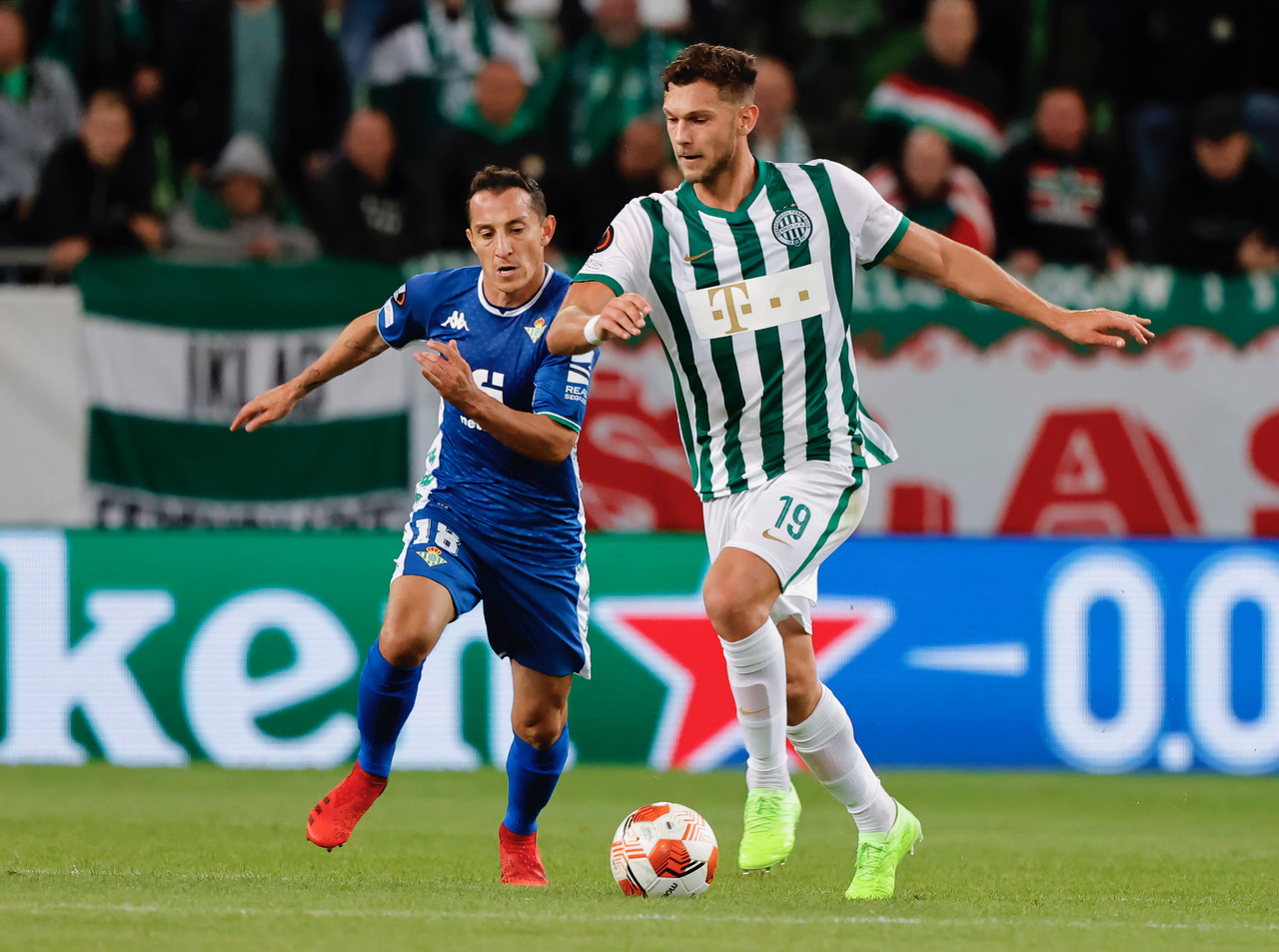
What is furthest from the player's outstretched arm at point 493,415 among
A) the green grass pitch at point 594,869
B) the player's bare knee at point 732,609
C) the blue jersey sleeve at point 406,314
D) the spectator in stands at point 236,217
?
the spectator in stands at point 236,217

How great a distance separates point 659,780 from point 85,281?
4.04 metres

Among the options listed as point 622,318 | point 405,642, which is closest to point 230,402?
point 405,642

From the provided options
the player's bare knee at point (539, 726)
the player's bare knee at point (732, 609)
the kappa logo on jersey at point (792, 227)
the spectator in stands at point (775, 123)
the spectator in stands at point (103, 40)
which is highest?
the spectator in stands at point (103, 40)

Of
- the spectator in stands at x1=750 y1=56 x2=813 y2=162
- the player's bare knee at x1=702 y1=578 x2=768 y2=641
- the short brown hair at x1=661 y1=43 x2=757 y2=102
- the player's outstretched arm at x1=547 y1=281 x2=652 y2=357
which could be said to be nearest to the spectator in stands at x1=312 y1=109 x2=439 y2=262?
the spectator in stands at x1=750 y1=56 x2=813 y2=162

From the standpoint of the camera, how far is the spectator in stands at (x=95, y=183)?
1072cm

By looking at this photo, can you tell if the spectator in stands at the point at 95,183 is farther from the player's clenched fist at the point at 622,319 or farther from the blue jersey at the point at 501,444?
the player's clenched fist at the point at 622,319

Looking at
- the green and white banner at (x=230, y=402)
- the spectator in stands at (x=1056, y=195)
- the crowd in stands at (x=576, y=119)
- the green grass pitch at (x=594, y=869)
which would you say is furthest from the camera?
the spectator in stands at (x=1056, y=195)

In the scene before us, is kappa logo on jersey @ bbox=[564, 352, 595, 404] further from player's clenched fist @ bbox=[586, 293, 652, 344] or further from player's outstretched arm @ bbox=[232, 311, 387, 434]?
player's clenched fist @ bbox=[586, 293, 652, 344]

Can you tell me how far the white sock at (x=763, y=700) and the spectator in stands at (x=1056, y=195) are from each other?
6115mm

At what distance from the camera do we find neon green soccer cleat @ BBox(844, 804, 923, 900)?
571 centimetres

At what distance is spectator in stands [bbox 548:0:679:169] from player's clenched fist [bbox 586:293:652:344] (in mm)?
6816

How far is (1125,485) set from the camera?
396 inches

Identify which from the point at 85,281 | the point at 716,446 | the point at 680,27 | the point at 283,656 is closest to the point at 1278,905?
the point at 716,446

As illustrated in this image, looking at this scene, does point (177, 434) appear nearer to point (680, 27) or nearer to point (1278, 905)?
point (680, 27)
